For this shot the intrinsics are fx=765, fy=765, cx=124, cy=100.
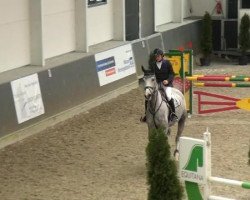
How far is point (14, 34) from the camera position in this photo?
1884 centimetres

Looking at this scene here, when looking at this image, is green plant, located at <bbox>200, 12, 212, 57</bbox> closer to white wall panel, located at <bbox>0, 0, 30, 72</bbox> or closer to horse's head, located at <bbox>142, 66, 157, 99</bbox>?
white wall panel, located at <bbox>0, 0, 30, 72</bbox>

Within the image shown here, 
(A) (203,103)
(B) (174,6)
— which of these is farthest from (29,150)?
(B) (174,6)

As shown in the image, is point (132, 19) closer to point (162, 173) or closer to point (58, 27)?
point (58, 27)

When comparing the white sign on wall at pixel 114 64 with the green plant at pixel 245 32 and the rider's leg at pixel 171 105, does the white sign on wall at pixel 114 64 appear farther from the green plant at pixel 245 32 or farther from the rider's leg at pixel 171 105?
the green plant at pixel 245 32

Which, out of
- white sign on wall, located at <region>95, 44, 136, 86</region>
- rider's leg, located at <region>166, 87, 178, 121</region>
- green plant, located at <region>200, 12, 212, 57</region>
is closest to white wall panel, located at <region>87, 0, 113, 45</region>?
white sign on wall, located at <region>95, 44, 136, 86</region>

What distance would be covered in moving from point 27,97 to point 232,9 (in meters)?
13.5

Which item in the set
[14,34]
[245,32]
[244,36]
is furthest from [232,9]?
[14,34]

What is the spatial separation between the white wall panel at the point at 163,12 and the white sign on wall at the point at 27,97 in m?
9.66

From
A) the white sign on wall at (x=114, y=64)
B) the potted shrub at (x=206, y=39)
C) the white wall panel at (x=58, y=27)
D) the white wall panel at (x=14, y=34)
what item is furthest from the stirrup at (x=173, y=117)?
the potted shrub at (x=206, y=39)

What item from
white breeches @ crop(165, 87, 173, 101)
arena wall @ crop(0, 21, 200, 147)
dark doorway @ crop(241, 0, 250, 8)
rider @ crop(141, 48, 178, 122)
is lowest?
arena wall @ crop(0, 21, 200, 147)

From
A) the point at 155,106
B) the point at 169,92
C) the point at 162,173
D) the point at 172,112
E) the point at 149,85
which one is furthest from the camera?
the point at 169,92

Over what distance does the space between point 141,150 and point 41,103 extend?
3072 millimetres

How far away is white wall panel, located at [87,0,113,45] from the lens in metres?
22.5

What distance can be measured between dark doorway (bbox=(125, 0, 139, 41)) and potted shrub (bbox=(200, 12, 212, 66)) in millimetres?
4289
